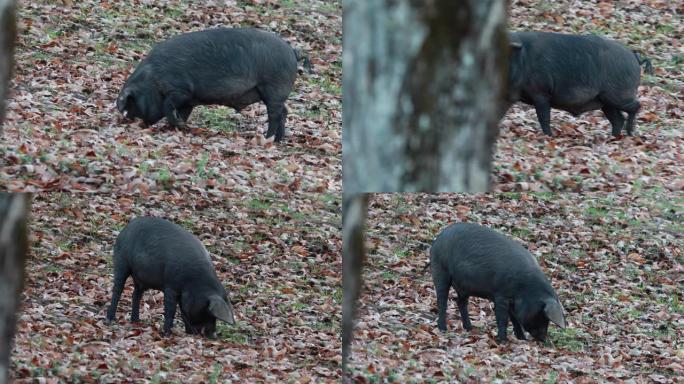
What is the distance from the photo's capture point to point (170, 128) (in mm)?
12016

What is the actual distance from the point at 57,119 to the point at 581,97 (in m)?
5.75

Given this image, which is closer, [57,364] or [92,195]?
[57,364]

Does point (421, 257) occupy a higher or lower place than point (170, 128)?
lower

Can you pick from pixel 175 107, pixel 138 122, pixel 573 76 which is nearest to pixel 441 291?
pixel 573 76

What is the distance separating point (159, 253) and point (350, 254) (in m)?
2.39

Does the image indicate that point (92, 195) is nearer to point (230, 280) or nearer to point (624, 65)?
point (230, 280)

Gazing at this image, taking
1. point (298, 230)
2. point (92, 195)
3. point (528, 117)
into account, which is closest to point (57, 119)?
point (92, 195)

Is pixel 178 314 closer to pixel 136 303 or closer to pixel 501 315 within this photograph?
pixel 136 303

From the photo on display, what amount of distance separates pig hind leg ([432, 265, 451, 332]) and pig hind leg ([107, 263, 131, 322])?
2993 millimetres

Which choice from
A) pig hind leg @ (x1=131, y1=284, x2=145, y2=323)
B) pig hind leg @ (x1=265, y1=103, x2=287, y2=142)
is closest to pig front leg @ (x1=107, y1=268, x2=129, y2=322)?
pig hind leg @ (x1=131, y1=284, x2=145, y2=323)

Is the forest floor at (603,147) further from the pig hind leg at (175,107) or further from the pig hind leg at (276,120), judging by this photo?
the pig hind leg at (175,107)

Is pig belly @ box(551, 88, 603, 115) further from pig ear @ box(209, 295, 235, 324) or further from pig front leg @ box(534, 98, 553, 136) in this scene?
pig ear @ box(209, 295, 235, 324)

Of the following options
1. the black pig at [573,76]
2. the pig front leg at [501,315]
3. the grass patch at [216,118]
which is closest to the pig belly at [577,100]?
the black pig at [573,76]

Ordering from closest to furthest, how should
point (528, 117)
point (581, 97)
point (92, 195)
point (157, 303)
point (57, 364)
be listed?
point (57, 364)
point (92, 195)
point (157, 303)
point (581, 97)
point (528, 117)
